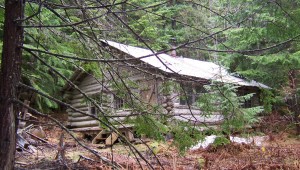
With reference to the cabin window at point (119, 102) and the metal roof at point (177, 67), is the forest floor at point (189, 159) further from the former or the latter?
the metal roof at point (177, 67)

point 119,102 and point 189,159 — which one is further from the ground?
point 119,102

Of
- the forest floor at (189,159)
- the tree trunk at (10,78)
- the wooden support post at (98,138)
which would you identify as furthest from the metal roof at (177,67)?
the wooden support post at (98,138)

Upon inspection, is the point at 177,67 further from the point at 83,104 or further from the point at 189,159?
the point at 189,159

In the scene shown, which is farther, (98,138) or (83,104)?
(83,104)

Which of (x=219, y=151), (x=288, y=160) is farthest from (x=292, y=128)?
(x=288, y=160)

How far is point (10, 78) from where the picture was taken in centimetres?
249

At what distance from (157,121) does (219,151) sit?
18.0ft

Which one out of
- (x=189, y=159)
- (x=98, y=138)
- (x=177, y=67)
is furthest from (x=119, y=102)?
(x=98, y=138)

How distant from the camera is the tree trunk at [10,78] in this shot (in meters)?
2.42

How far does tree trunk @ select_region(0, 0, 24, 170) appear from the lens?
2.42 meters

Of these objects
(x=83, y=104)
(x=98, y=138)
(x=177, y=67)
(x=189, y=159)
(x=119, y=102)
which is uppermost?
(x=177, y=67)

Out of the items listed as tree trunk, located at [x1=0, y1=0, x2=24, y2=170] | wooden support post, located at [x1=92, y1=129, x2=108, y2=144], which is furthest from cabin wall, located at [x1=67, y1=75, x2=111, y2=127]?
tree trunk, located at [x1=0, y1=0, x2=24, y2=170]

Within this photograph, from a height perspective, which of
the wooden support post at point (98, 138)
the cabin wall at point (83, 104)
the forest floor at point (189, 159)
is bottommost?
the wooden support post at point (98, 138)

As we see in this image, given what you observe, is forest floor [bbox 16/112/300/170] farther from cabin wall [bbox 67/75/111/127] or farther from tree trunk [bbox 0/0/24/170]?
cabin wall [bbox 67/75/111/127]
